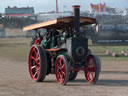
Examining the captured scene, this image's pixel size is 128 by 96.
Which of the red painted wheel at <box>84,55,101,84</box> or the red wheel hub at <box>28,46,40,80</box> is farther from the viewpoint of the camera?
the red wheel hub at <box>28,46,40,80</box>

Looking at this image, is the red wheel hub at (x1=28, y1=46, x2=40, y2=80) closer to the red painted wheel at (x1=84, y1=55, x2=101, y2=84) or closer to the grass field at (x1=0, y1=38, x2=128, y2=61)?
the red painted wheel at (x1=84, y1=55, x2=101, y2=84)

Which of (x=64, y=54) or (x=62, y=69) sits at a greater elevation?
(x=64, y=54)

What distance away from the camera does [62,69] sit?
27.1 ft

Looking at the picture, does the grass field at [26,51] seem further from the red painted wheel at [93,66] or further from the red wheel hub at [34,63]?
the red painted wheel at [93,66]

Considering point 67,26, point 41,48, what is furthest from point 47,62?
point 67,26

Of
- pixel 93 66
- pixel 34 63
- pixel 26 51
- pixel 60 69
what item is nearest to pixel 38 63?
pixel 34 63

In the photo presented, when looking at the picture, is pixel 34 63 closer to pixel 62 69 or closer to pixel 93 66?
pixel 62 69

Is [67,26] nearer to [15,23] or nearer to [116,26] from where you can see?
[116,26]

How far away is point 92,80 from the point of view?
845 centimetres

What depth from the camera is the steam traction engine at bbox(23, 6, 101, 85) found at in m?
8.25

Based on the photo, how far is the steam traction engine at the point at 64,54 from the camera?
825 centimetres

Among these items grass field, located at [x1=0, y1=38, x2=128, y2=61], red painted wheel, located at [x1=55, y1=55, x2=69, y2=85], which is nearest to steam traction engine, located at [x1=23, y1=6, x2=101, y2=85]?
red painted wheel, located at [x1=55, y1=55, x2=69, y2=85]

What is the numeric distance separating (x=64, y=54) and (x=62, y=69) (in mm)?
412

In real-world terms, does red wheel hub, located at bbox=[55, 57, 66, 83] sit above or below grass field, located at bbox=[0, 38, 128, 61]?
above
